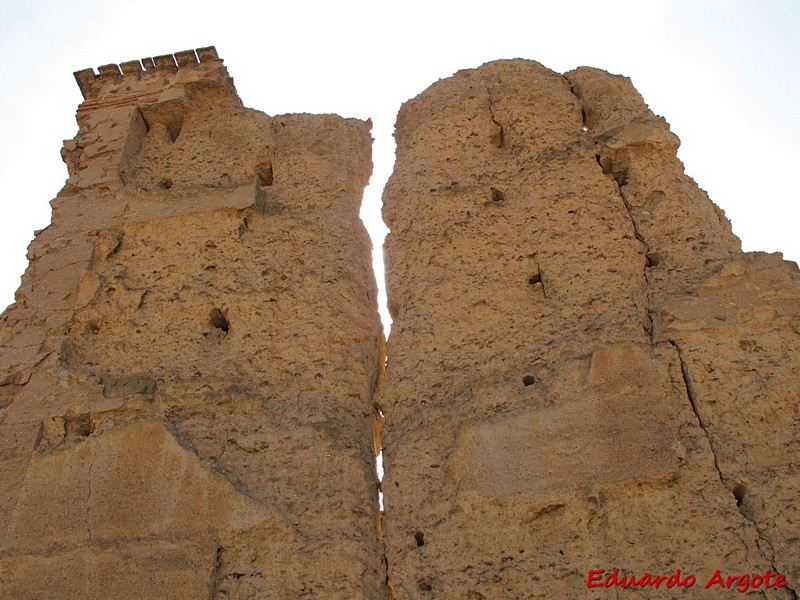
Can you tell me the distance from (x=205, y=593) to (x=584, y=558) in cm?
158

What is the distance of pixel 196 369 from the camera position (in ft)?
13.5

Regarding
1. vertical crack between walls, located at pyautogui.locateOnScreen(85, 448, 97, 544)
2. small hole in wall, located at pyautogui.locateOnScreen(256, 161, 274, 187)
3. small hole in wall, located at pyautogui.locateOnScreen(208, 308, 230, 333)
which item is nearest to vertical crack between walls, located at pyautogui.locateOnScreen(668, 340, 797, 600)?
small hole in wall, located at pyautogui.locateOnScreen(208, 308, 230, 333)

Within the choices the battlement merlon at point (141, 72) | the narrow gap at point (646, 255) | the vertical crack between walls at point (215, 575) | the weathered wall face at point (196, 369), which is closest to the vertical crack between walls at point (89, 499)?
the weathered wall face at point (196, 369)

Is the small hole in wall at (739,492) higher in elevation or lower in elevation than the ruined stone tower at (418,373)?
lower

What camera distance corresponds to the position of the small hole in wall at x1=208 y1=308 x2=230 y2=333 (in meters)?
4.39

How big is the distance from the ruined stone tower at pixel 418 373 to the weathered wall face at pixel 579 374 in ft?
0.04

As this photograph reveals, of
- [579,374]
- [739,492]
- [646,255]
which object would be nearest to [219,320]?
[579,374]

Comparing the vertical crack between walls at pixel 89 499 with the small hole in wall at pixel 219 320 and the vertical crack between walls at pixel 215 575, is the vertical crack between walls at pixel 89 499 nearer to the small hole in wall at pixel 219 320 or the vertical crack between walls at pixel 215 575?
the vertical crack between walls at pixel 215 575

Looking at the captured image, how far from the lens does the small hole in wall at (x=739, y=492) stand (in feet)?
10.2

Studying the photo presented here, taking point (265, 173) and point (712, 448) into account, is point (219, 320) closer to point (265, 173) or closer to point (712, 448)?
point (265, 173)

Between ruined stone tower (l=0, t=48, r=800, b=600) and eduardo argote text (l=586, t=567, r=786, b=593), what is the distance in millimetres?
15

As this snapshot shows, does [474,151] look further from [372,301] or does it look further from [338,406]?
[338,406]

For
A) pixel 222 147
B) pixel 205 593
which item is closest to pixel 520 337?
pixel 205 593

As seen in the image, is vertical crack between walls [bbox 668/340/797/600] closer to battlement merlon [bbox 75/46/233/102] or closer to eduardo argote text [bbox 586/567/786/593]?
eduardo argote text [bbox 586/567/786/593]
